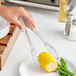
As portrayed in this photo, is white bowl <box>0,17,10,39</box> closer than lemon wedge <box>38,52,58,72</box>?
No

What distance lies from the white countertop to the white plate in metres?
0.03

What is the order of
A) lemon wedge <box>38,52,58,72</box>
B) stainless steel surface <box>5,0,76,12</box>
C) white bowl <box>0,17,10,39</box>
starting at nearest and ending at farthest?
lemon wedge <box>38,52,58,72</box> < white bowl <box>0,17,10,39</box> < stainless steel surface <box>5,0,76,12</box>

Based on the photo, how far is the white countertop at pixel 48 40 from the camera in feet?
3.09

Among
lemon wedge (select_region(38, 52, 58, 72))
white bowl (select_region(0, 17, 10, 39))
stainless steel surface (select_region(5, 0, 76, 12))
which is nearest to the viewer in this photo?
lemon wedge (select_region(38, 52, 58, 72))

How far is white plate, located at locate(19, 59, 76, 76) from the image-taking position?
0.88 meters

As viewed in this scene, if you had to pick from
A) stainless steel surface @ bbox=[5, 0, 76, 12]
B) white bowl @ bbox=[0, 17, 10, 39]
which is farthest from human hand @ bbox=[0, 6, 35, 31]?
stainless steel surface @ bbox=[5, 0, 76, 12]

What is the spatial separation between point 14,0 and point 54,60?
542 millimetres

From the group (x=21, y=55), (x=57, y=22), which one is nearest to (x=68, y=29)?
(x=57, y=22)

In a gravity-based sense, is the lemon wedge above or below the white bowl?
below

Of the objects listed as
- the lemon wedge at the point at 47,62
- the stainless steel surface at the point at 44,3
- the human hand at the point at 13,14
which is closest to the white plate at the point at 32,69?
the lemon wedge at the point at 47,62

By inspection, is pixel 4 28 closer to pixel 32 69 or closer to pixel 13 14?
pixel 13 14

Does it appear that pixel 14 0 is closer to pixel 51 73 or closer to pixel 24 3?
pixel 24 3

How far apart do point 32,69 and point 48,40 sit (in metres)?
0.23

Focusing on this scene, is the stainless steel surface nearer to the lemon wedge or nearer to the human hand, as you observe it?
the human hand
